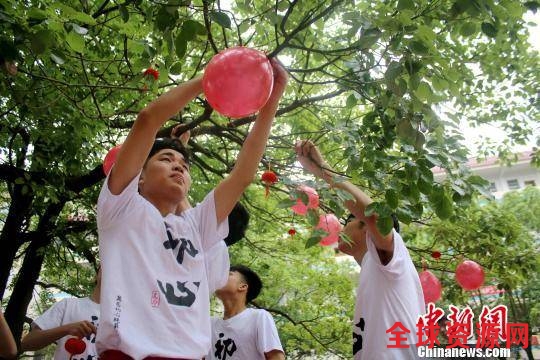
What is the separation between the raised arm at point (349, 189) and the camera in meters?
2.39

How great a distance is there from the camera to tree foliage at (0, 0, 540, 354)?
6.70 feet

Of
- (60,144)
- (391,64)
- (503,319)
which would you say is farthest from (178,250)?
(60,144)

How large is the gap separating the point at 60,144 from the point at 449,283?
18.5 ft

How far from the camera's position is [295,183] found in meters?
2.40

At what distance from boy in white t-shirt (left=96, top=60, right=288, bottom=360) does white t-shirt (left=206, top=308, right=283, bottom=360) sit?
143cm

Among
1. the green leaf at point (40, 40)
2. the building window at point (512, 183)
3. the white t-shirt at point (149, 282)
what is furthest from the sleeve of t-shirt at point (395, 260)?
the building window at point (512, 183)

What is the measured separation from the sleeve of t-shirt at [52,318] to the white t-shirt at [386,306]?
2.33 metres

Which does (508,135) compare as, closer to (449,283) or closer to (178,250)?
(449,283)

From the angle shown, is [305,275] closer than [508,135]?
No

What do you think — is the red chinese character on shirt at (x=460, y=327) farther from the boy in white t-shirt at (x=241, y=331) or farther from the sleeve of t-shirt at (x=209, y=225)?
the sleeve of t-shirt at (x=209, y=225)

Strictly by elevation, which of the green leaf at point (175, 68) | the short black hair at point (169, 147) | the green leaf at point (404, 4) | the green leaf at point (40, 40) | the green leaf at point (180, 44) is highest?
the green leaf at point (175, 68)

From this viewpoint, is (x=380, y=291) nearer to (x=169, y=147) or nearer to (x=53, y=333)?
(x=169, y=147)

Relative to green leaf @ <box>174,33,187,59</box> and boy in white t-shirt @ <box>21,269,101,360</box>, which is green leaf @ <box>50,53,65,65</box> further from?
boy in white t-shirt @ <box>21,269,101,360</box>

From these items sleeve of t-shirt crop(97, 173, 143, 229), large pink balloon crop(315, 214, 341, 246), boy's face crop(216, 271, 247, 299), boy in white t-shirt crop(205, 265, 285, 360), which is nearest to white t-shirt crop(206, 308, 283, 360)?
boy in white t-shirt crop(205, 265, 285, 360)
